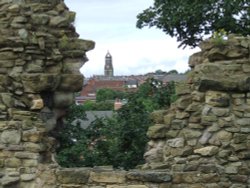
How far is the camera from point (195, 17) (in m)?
19.0

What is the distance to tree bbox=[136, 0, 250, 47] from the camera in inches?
723

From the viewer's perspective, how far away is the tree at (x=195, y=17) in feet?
60.2

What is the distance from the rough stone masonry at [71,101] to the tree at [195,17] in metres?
11.6

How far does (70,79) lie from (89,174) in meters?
1.34

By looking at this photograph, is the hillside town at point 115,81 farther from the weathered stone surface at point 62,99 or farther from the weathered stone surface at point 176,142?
the weathered stone surface at point 176,142

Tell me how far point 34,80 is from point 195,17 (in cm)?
1270

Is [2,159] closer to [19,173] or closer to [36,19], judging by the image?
[19,173]

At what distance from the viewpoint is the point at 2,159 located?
6.74 metres

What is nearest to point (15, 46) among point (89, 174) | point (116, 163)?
point (89, 174)

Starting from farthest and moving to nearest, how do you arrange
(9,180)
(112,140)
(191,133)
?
(112,140) → (9,180) → (191,133)

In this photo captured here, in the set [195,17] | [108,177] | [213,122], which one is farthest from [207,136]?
[195,17]

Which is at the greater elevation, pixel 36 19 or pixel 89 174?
pixel 36 19

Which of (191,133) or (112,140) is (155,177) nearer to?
(191,133)

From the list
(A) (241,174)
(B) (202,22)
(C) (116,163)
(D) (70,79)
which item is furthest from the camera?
(B) (202,22)
